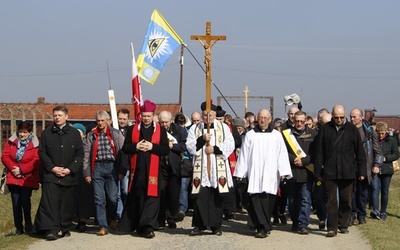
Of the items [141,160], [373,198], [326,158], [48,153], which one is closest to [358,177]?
[326,158]

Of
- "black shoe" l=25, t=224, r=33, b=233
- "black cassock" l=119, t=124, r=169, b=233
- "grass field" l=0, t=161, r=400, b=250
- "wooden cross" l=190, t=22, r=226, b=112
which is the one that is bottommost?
"grass field" l=0, t=161, r=400, b=250


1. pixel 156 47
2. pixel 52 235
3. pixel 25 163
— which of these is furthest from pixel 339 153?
pixel 156 47

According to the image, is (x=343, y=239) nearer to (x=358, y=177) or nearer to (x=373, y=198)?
(x=358, y=177)

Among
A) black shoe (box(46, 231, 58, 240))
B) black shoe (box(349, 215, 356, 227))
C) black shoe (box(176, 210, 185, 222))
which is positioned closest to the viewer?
black shoe (box(46, 231, 58, 240))

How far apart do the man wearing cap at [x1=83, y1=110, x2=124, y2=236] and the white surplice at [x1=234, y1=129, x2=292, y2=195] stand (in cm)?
191

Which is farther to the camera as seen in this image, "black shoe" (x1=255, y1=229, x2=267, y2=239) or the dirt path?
"black shoe" (x1=255, y1=229, x2=267, y2=239)

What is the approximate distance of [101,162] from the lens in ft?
40.3

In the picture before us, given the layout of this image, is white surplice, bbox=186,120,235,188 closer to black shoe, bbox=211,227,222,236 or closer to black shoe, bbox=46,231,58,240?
black shoe, bbox=211,227,222,236

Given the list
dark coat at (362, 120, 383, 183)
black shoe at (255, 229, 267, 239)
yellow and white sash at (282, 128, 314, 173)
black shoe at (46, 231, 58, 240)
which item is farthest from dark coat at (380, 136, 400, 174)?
black shoe at (46, 231, 58, 240)

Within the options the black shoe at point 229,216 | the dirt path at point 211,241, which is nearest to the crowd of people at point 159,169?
the dirt path at point 211,241

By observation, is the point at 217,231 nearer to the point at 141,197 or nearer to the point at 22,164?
the point at 141,197

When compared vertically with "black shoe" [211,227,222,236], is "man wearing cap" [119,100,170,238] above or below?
above

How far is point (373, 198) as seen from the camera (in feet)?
47.9

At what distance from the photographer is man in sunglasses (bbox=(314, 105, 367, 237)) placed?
12117 millimetres
